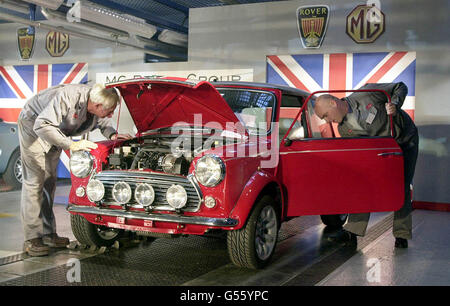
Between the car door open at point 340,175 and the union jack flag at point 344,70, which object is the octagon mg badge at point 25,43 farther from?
the car door open at point 340,175

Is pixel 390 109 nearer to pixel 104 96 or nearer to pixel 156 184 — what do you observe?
pixel 156 184

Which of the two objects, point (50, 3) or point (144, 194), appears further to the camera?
point (50, 3)

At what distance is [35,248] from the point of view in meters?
4.08

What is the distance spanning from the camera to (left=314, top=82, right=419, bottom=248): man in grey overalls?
4.34 m

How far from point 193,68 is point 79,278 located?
18.3ft

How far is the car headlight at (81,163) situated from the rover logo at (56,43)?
260 inches

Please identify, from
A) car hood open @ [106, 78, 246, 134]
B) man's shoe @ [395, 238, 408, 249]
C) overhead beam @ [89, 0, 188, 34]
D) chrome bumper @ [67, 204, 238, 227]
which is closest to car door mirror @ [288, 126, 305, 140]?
car hood open @ [106, 78, 246, 134]

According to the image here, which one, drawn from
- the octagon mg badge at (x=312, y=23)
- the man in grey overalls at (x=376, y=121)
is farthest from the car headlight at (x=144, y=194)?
the octagon mg badge at (x=312, y=23)

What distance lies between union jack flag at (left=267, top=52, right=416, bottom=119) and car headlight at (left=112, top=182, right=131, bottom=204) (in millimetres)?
4850

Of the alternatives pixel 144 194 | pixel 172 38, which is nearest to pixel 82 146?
pixel 144 194

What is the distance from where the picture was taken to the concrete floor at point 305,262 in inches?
140

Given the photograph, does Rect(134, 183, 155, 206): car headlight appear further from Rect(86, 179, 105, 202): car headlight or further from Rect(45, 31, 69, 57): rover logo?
Rect(45, 31, 69, 57): rover logo

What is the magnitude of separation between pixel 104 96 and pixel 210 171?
1.14 meters
